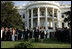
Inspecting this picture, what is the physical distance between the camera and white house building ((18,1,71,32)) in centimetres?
3922

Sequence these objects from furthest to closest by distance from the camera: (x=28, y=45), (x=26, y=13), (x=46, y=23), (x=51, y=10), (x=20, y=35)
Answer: (x=26, y=13), (x=51, y=10), (x=46, y=23), (x=20, y=35), (x=28, y=45)

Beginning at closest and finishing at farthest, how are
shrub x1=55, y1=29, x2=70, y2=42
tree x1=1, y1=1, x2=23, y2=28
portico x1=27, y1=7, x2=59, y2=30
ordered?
1. shrub x1=55, y1=29, x2=70, y2=42
2. tree x1=1, y1=1, x2=23, y2=28
3. portico x1=27, y1=7, x2=59, y2=30

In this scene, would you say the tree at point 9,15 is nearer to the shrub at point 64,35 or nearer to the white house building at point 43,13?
the shrub at point 64,35

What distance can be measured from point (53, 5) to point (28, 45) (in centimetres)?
3099

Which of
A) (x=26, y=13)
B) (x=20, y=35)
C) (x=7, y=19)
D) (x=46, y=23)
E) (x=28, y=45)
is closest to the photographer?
(x=28, y=45)

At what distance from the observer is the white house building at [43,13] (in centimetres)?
3922

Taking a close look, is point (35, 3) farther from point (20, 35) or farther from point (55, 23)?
point (20, 35)

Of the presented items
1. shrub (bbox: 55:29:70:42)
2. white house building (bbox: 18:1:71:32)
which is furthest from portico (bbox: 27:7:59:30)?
shrub (bbox: 55:29:70:42)

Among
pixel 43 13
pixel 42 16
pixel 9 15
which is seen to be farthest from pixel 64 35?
pixel 43 13

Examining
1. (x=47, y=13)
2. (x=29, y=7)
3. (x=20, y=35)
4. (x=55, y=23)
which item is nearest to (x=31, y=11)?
(x=29, y=7)

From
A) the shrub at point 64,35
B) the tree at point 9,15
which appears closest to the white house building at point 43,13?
the tree at point 9,15

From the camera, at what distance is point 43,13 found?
40.9 metres

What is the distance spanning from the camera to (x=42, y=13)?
41094 mm

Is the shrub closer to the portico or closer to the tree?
the tree
